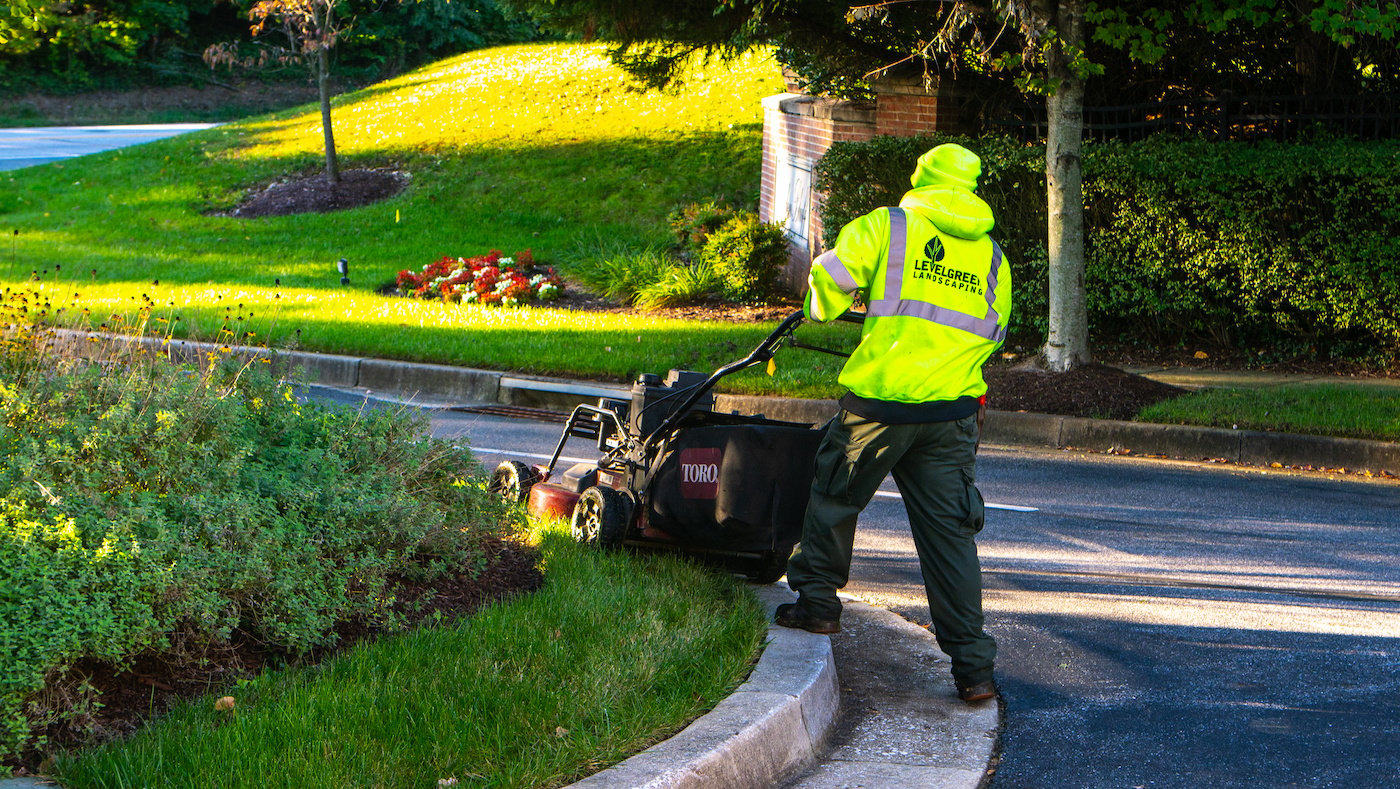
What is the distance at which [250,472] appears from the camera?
4.53 meters

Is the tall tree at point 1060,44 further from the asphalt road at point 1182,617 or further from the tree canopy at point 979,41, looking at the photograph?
the asphalt road at point 1182,617

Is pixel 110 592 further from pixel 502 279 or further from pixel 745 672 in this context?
pixel 502 279

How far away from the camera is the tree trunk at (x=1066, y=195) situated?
1005 cm

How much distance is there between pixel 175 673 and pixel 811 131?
469 inches

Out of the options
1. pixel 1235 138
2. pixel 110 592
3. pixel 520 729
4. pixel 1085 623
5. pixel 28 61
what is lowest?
pixel 1085 623

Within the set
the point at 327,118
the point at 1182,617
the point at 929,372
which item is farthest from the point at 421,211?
the point at 929,372

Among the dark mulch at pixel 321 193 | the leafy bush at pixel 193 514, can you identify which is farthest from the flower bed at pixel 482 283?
the leafy bush at pixel 193 514

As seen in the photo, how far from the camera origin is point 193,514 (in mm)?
4129

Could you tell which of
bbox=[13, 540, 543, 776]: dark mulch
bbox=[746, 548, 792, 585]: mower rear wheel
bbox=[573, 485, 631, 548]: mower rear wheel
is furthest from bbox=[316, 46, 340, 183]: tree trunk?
bbox=[13, 540, 543, 776]: dark mulch

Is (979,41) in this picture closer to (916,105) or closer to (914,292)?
(916,105)

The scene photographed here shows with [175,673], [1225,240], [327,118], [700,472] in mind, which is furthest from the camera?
[327,118]

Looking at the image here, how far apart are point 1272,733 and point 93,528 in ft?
12.4

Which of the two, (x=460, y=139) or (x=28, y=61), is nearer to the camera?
(x=460, y=139)

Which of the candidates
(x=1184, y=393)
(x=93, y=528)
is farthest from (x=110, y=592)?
(x=1184, y=393)
